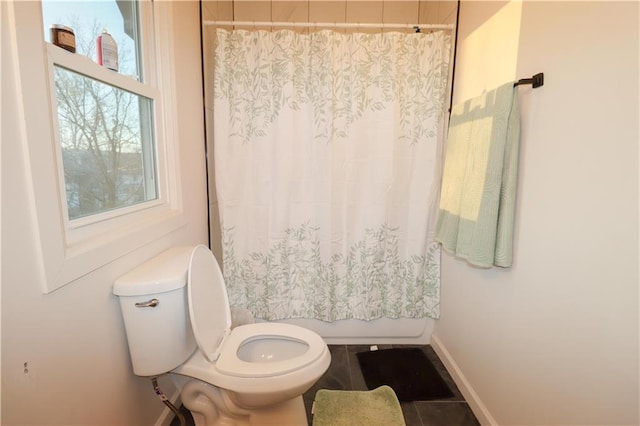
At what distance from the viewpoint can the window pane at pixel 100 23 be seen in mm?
957

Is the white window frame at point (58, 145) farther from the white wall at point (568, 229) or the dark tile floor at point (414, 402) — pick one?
the white wall at point (568, 229)

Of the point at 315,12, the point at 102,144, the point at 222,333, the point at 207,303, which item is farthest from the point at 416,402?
the point at 315,12


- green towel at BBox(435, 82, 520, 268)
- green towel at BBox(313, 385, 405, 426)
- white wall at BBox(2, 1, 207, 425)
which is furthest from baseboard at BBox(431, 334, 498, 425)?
white wall at BBox(2, 1, 207, 425)

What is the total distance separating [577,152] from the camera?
3.34 ft

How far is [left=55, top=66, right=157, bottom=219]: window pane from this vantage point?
99 centimetres

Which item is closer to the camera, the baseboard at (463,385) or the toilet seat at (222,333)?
the toilet seat at (222,333)

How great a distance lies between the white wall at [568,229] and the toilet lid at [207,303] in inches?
49.3

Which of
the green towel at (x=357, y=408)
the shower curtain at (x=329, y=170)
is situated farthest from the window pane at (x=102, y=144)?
the green towel at (x=357, y=408)

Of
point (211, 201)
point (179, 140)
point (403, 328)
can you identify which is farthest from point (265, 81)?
point (403, 328)

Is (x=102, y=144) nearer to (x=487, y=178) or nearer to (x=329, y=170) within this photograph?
(x=329, y=170)

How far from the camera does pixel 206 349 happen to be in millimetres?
1249

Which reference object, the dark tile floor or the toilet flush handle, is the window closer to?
the toilet flush handle

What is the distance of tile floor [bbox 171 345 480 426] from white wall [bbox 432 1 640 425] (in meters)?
0.13

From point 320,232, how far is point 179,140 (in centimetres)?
96
